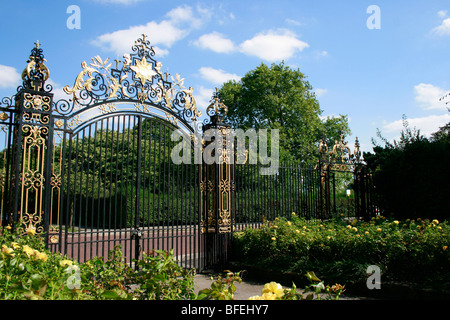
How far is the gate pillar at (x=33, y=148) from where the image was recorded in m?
6.12

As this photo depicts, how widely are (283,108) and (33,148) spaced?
2171 cm

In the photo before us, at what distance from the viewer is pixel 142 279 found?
282 cm

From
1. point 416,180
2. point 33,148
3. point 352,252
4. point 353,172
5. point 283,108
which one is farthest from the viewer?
point 283,108

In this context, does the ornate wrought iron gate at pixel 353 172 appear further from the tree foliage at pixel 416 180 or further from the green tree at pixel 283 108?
the green tree at pixel 283 108

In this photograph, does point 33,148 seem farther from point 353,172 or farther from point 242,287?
point 353,172

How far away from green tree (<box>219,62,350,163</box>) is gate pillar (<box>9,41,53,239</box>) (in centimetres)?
2000

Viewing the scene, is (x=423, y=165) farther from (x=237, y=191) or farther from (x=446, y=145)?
(x=237, y=191)

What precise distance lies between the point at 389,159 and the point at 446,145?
1.71 m

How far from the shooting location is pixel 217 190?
28.7ft

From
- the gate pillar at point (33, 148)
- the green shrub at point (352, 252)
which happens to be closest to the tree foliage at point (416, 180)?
the green shrub at point (352, 252)

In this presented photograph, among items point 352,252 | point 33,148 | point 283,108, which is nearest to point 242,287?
point 352,252

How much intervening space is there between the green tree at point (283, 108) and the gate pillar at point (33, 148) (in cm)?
2000
